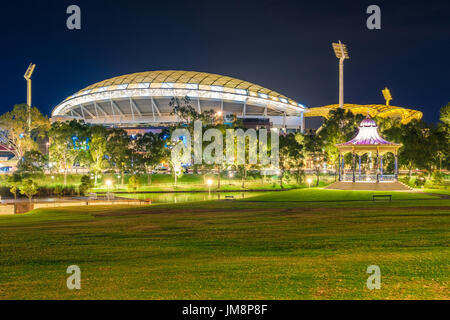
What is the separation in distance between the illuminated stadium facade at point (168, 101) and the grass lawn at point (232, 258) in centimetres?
7905

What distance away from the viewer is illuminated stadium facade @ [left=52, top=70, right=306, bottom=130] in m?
97.1

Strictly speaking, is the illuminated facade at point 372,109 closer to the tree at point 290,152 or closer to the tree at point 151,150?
the tree at point 290,152

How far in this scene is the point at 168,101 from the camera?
9888cm

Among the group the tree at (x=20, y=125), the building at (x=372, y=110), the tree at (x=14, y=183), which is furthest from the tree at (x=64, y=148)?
the building at (x=372, y=110)

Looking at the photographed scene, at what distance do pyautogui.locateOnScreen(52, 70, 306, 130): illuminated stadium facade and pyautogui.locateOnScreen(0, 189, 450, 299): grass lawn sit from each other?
3112 inches

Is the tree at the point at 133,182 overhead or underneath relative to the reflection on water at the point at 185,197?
overhead

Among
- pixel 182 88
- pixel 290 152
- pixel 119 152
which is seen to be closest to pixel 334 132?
pixel 290 152

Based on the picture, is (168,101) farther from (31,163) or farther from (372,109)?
(372,109)

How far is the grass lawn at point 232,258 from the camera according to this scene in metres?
8.31

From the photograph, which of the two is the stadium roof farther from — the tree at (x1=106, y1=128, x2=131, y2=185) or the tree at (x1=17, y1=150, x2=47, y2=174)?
the tree at (x1=17, y1=150, x2=47, y2=174)

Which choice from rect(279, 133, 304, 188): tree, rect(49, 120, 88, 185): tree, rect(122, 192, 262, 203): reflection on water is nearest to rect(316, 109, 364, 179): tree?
rect(279, 133, 304, 188): tree

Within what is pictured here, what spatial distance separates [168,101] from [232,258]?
297 feet

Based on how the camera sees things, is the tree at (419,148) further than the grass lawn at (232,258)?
Yes

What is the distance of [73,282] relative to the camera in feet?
29.6
